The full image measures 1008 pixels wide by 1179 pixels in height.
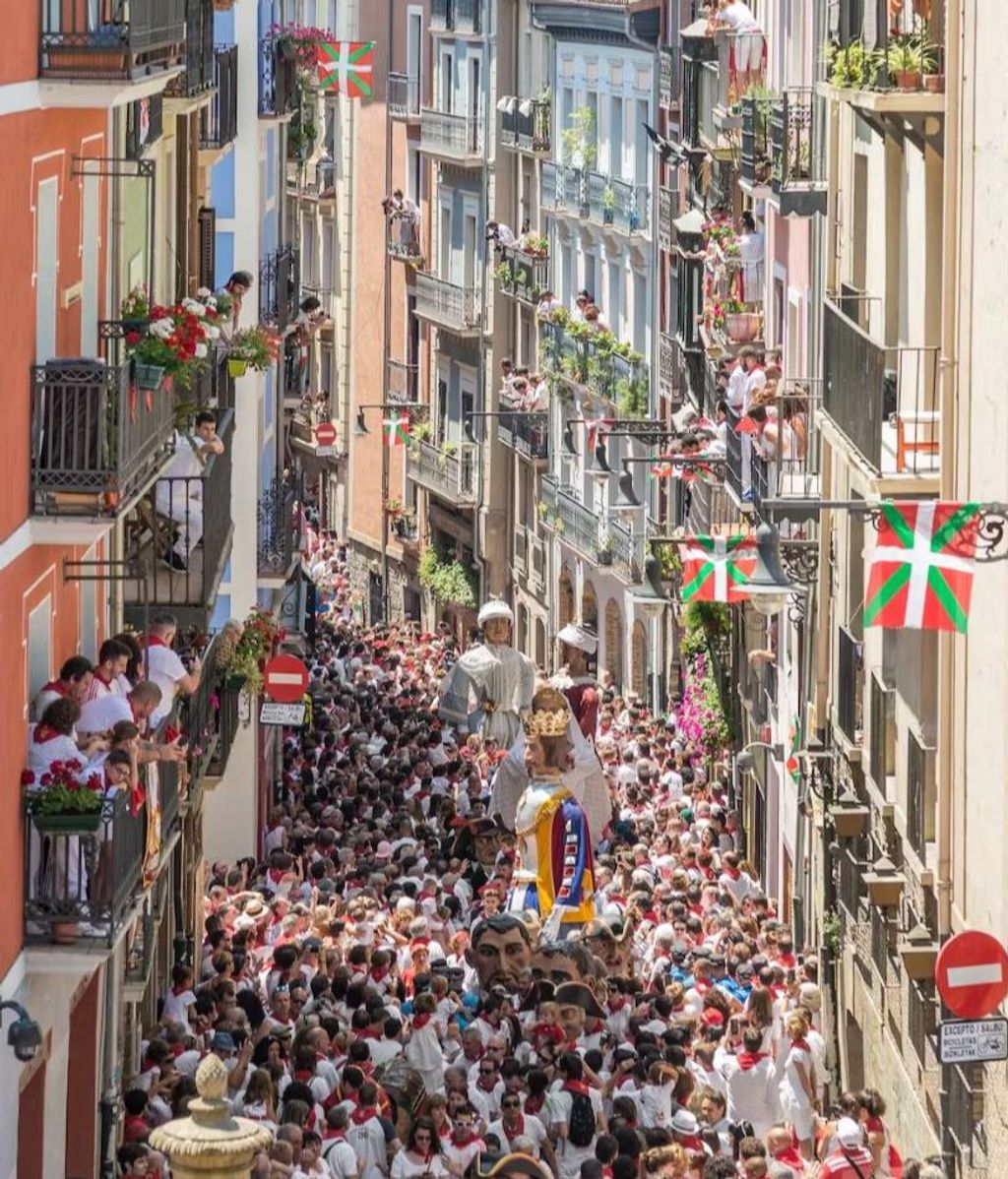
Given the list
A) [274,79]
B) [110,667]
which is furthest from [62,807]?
[274,79]

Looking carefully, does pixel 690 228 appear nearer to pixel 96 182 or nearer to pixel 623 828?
pixel 623 828

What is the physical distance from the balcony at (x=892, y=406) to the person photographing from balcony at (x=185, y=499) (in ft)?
17.7

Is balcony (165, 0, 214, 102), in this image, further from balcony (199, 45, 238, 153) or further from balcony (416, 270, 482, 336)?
balcony (416, 270, 482, 336)

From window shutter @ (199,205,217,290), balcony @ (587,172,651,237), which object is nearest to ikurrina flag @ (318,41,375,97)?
balcony @ (587,172,651,237)

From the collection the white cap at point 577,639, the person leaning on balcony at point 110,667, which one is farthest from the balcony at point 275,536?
the person leaning on balcony at point 110,667

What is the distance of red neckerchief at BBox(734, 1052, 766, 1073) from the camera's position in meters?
27.7

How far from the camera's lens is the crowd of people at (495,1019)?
24578 mm

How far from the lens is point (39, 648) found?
24109 millimetres

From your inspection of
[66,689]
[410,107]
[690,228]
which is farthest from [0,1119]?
[410,107]

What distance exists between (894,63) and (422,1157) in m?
8.52

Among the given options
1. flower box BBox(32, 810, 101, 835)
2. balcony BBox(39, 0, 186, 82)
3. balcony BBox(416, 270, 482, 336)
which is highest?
balcony BBox(39, 0, 186, 82)

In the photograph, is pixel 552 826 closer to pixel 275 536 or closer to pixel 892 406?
pixel 892 406

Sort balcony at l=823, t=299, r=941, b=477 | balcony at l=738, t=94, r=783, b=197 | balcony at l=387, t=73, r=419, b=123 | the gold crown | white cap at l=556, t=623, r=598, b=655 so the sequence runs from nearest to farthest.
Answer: balcony at l=823, t=299, r=941, b=477
the gold crown
white cap at l=556, t=623, r=598, b=655
balcony at l=738, t=94, r=783, b=197
balcony at l=387, t=73, r=419, b=123

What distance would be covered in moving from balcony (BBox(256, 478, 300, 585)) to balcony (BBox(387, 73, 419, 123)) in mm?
32792
